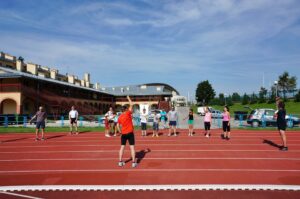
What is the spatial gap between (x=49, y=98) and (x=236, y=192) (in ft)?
111

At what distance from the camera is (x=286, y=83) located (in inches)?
2015

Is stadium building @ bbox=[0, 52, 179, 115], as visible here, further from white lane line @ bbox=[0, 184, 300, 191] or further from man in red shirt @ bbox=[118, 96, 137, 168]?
white lane line @ bbox=[0, 184, 300, 191]

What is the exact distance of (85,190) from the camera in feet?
18.6

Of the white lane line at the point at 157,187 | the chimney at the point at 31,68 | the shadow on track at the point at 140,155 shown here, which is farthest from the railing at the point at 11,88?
the white lane line at the point at 157,187

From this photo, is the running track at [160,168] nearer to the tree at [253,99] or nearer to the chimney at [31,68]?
the chimney at [31,68]

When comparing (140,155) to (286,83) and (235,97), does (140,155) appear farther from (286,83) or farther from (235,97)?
(235,97)

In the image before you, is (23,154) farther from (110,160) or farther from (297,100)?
(297,100)

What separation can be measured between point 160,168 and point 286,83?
167 ft

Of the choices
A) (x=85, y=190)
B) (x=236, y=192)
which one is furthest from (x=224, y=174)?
(x=85, y=190)

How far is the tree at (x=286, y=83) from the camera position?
166 feet

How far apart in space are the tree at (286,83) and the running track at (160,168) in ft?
147

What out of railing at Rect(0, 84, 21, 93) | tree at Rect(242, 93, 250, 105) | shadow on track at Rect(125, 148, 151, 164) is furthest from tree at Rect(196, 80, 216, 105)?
shadow on track at Rect(125, 148, 151, 164)

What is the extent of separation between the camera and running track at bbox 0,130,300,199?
19.8ft

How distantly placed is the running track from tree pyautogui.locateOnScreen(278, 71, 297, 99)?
44725 millimetres
